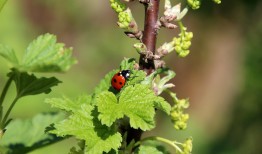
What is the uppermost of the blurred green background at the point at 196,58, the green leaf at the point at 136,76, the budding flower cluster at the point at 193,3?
the blurred green background at the point at 196,58

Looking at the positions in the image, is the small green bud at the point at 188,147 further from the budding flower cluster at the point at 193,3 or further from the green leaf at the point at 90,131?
the budding flower cluster at the point at 193,3

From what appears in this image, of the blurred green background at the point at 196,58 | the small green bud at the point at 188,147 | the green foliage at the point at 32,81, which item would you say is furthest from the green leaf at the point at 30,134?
the blurred green background at the point at 196,58

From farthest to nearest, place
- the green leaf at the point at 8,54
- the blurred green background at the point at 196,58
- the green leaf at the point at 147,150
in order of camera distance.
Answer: the blurred green background at the point at 196,58 < the green leaf at the point at 147,150 < the green leaf at the point at 8,54

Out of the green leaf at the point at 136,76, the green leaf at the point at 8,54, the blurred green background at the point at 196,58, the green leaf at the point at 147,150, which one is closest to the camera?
the green leaf at the point at 8,54

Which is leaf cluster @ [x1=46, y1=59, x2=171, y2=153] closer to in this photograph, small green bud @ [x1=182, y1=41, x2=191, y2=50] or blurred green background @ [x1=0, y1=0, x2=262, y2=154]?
small green bud @ [x1=182, y1=41, x2=191, y2=50]

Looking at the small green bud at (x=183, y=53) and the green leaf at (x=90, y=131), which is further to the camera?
the small green bud at (x=183, y=53)

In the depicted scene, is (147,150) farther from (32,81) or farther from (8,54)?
(8,54)

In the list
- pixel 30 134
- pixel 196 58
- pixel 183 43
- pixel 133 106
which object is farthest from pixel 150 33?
pixel 196 58

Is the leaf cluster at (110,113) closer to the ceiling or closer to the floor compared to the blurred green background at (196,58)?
closer to the floor

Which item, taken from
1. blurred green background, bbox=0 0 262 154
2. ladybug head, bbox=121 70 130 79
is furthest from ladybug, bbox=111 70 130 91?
blurred green background, bbox=0 0 262 154
